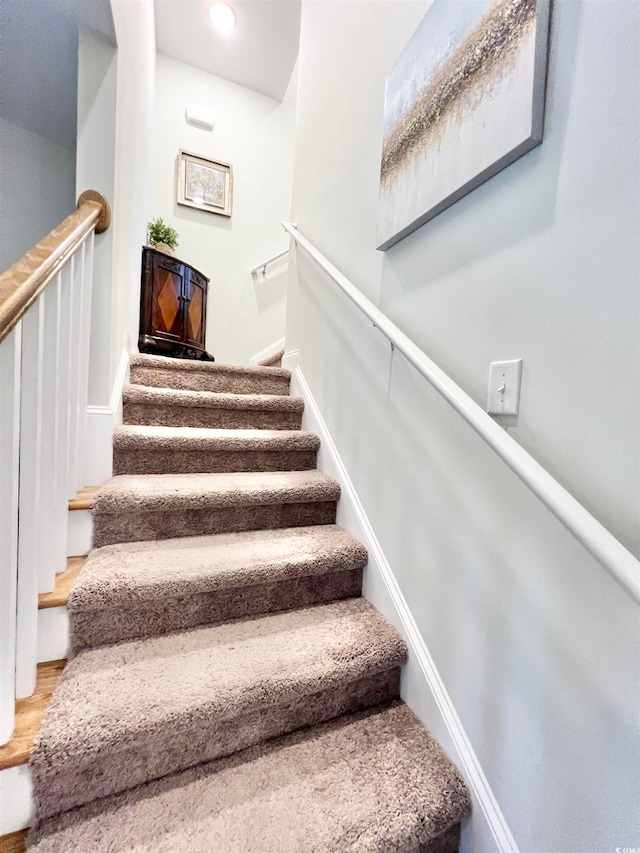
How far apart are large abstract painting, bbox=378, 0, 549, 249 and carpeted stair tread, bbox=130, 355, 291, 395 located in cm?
104

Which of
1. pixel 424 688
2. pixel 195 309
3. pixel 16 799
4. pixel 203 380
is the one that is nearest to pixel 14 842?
pixel 16 799

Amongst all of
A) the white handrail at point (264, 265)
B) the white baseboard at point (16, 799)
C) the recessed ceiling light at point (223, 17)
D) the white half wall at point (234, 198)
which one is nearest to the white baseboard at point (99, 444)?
the white baseboard at point (16, 799)

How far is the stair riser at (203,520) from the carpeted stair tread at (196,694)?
0.33 metres

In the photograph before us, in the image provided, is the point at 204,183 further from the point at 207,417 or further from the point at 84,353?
the point at 84,353

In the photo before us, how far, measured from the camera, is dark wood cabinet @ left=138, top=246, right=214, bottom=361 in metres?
2.34

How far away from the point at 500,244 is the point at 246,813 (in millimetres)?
1272

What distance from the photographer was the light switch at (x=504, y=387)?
2.42ft

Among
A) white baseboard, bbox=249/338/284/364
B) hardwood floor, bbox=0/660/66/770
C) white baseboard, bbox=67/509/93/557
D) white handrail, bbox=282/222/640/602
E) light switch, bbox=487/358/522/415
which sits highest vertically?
white baseboard, bbox=249/338/284/364

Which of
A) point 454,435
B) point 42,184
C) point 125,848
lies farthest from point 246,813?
point 42,184

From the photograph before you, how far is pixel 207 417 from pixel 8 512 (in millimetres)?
984

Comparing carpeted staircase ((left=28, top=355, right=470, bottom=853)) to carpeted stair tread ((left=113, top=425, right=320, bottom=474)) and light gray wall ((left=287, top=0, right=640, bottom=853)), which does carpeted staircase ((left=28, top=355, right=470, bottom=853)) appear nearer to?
carpeted stair tread ((left=113, top=425, right=320, bottom=474))

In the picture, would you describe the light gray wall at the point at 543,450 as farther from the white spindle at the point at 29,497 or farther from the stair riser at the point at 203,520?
the white spindle at the point at 29,497

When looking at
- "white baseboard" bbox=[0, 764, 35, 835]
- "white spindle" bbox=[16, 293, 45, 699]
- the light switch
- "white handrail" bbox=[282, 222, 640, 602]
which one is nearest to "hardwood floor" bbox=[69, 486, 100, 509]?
"white spindle" bbox=[16, 293, 45, 699]

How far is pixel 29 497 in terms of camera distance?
0.80m
